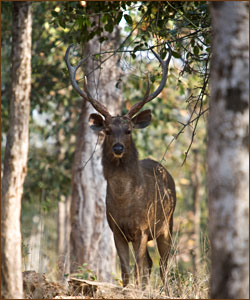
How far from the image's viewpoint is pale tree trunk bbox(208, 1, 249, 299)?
398 cm

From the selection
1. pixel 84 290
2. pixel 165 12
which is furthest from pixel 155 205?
pixel 165 12

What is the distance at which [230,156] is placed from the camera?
4.03m

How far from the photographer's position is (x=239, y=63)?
405 centimetres

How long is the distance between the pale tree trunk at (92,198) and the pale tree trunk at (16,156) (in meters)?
4.48

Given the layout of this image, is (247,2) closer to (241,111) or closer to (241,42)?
(241,42)

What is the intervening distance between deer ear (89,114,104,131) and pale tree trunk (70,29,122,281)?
12.8 ft

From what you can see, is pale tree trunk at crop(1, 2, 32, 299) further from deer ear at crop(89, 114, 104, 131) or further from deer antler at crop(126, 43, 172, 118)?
deer antler at crop(126, 43, 172, 118)

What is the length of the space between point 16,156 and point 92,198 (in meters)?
5.98

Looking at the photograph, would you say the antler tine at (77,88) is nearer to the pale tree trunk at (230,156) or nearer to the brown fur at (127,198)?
the brown fur at (127,198)

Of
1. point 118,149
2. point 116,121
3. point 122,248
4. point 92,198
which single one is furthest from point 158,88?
point 92,198

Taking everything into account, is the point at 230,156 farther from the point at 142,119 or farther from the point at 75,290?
the point at 142,119

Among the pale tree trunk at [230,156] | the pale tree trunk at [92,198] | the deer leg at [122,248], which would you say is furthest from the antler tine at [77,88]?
the pale tree trunk at [92,198]

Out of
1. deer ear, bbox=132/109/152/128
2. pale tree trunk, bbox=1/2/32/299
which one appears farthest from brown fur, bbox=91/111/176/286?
pale tree trunk, bbox=1/2/32/299

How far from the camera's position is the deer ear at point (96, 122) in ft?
28.3
